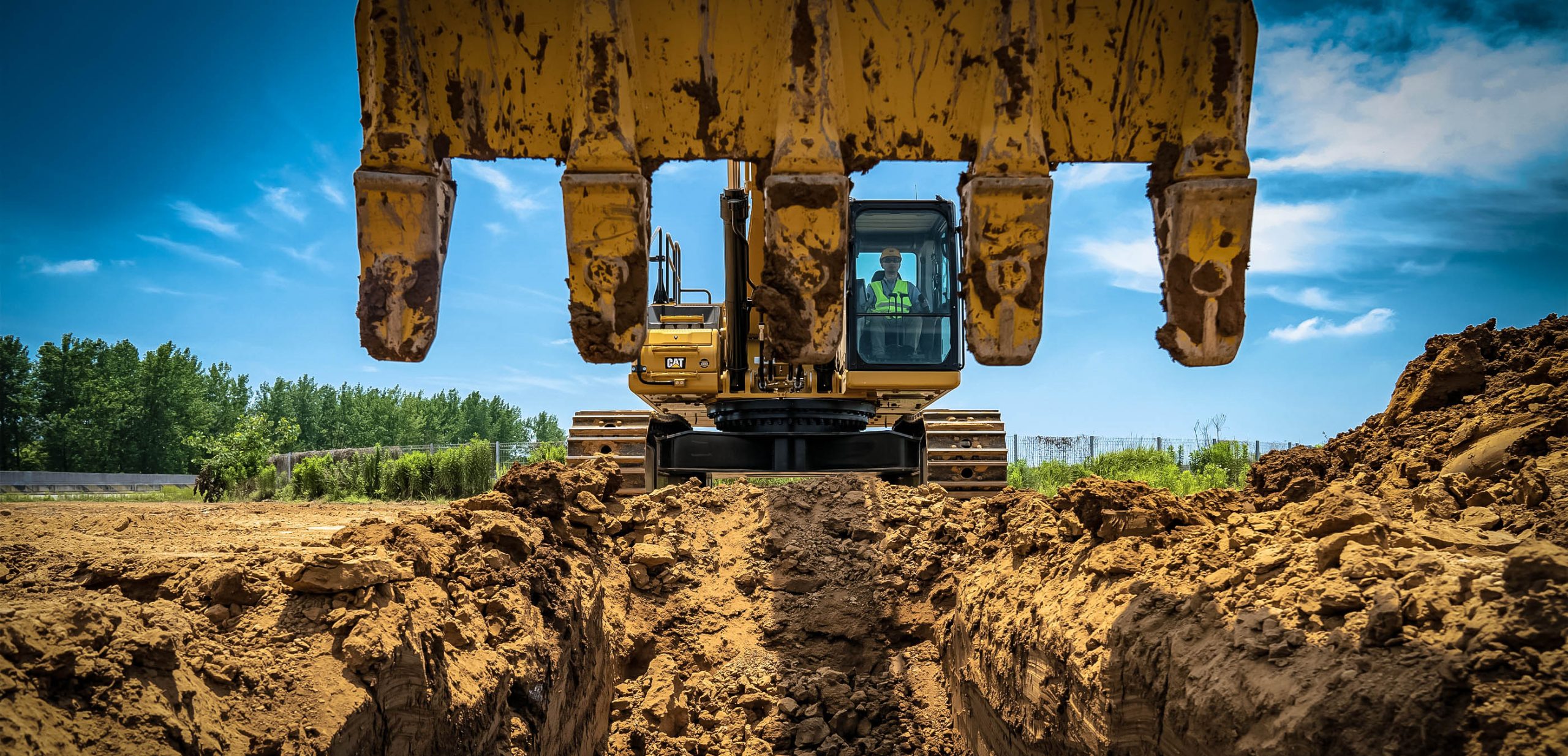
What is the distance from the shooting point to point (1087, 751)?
3.44 meters

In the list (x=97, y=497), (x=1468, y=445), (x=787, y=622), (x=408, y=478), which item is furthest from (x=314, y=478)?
(x=1468, y=445)

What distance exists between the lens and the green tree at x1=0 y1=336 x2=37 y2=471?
1287 inches

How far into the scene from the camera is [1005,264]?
363cm

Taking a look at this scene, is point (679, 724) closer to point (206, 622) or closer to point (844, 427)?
point (206, 622)

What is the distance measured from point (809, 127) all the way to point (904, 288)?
3.84 meters

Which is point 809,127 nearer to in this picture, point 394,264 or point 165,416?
point 394,264

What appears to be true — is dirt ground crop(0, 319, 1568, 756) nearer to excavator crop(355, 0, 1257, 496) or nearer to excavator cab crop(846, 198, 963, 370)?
excavator crop(355, 0, 1257, 496)

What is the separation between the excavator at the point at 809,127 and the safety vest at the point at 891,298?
3.44 meters

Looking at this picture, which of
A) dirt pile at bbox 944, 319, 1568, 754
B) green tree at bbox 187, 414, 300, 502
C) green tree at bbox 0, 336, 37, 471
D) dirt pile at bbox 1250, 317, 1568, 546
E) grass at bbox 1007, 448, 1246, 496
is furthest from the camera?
green tree at bbox 0, 336, 37, 471

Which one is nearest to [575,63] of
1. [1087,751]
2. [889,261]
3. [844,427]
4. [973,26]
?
[973,26]

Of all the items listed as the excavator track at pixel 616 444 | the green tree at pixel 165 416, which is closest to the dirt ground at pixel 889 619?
the excavator track at pixel 616 444

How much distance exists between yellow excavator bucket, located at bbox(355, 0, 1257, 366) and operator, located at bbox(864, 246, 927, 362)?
346 centimetres

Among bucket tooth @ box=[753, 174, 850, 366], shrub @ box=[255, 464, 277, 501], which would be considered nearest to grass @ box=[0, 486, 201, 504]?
shrub @ box=[255, 464, 277, 501]

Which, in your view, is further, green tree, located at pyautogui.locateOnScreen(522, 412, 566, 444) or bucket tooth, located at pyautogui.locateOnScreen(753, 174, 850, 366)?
green tree, located at pyautogui.locateOnScreen(522, 412, 566, 444)
